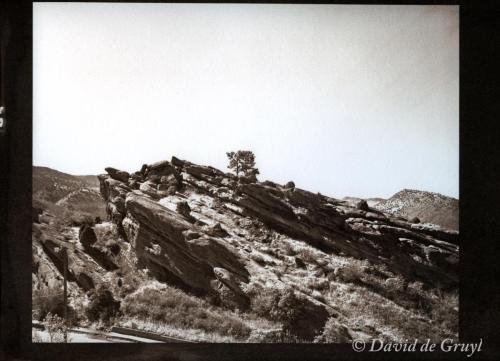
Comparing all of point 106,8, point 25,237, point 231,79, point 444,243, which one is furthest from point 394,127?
point 25,237

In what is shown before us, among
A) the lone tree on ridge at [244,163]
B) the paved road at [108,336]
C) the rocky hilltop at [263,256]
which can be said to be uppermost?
the lone tree on ridge at [244,163]

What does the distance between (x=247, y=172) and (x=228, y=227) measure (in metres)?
0.69

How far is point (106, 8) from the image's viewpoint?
223 inches

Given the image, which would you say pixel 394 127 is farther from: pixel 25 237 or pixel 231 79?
pixel 25 237

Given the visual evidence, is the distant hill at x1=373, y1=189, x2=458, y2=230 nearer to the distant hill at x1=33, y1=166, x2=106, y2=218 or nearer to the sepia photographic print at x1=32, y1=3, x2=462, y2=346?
the sepia photographic print at x1=32, y1=3, x2=462, y2=346

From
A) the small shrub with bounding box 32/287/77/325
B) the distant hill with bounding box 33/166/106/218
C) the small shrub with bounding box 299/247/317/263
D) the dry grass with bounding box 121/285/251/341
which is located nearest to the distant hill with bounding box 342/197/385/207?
the small shrub with bounding box 299/247/317/263

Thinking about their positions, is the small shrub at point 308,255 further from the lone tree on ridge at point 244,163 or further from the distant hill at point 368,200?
the lone tree on ridge at point 244,163

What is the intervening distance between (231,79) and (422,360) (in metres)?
3.99

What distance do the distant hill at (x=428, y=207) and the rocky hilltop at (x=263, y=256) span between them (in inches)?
4.5

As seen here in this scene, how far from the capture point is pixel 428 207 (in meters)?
5.60

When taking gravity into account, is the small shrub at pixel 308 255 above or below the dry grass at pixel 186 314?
above

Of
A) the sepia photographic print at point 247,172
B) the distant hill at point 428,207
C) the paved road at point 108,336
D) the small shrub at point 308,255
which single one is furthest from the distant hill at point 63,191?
the distant hill at point 428,207

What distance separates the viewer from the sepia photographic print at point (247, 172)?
560 cm

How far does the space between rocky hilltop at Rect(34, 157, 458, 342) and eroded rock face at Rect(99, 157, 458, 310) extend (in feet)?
0.04
